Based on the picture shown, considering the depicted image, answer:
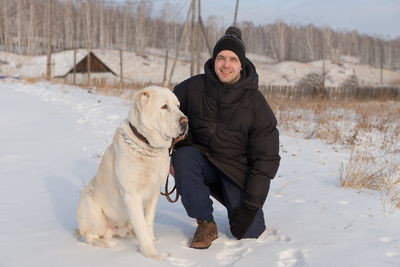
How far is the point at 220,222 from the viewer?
339cm

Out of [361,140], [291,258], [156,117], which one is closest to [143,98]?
[156,117]

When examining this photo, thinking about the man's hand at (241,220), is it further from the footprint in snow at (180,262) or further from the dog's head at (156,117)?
the dog's head at (156,117)

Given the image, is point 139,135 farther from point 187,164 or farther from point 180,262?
point 180,262

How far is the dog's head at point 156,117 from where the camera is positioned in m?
2.57

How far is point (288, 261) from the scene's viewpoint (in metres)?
2.40

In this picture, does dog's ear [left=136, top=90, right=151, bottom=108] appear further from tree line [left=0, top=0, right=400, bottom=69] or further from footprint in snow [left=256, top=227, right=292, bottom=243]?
tree line [left=0, top=0, right=400, bottom=69]

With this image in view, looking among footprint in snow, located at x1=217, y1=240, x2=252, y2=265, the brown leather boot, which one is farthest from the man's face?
footprint in snow, located at x1=217, y1=240, x2=252, y2=265

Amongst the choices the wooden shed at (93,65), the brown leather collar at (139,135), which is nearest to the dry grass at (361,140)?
the brown leather collar at (139,135)

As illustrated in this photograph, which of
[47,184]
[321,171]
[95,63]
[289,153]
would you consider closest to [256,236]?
[321,171]

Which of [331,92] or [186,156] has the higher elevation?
[186,156]

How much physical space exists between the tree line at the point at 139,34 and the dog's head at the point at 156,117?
37.4m

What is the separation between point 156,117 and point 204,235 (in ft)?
2.92

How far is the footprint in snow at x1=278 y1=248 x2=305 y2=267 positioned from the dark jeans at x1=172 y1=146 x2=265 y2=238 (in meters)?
0.41

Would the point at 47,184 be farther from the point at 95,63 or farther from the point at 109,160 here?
the point at 95,63
